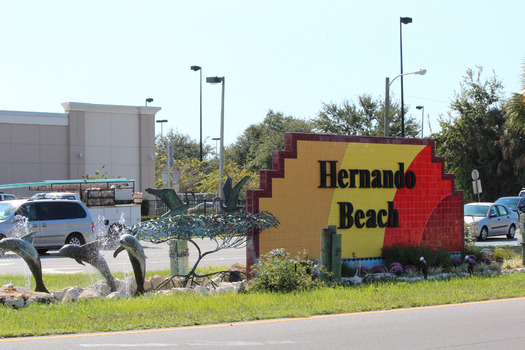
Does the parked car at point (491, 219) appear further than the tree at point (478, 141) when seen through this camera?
No

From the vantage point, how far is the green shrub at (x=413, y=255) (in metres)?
14.5

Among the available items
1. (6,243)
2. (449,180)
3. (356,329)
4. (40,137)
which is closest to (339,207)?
(449,180)

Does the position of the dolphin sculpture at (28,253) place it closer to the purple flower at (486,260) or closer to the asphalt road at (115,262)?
the asphalt road at (115,262)

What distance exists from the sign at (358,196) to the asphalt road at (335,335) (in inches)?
167

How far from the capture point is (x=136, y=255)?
11680 mm

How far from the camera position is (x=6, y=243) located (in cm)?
1166

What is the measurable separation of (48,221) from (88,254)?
1080 centimetres

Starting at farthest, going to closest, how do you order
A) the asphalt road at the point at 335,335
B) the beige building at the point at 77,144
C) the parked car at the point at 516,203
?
1. the beige building at the point at 77,144
2. the parked car at the point at 516,203
3. the asphalt road at the point at 335,335

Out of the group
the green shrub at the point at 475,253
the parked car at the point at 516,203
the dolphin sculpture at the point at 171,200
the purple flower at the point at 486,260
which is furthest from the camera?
the parked car at the point at 516,203

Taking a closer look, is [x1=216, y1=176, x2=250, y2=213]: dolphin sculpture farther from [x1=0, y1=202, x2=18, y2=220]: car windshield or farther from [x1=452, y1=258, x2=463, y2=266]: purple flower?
[x1=0, y1=202, x2=18, y2=220]: car windshield

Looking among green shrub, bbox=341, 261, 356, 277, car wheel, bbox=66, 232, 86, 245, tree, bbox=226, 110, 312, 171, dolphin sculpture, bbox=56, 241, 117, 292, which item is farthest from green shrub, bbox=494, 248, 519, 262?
tree, bbox=226, 110, 312, 171

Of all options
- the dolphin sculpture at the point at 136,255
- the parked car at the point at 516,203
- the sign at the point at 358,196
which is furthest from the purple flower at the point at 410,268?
the parked car at the point at 516,203

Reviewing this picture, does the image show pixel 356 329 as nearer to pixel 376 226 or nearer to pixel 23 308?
pixel 23 308

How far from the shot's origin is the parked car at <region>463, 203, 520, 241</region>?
26.8 metres
